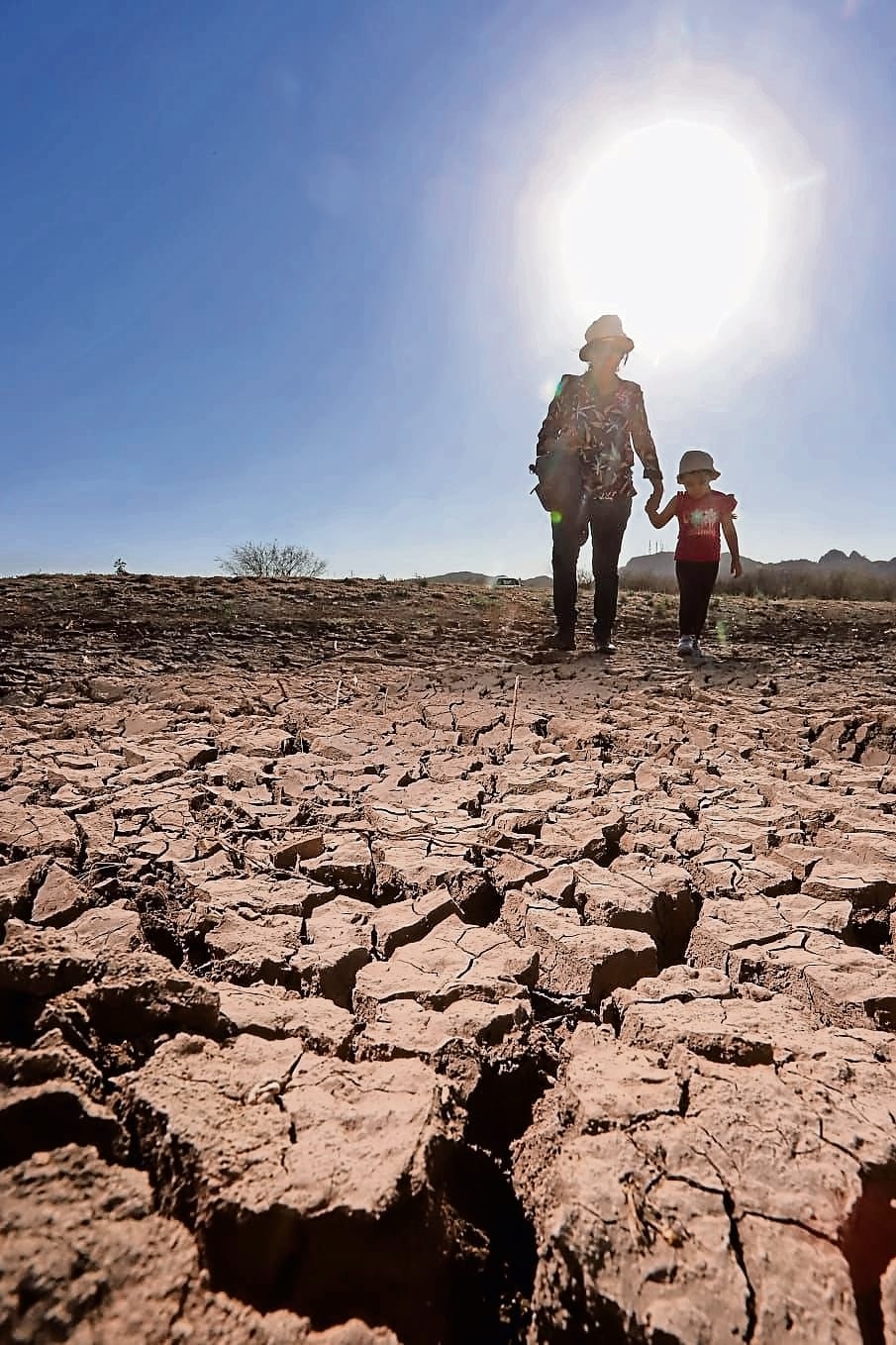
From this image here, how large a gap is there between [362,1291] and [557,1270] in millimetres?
186

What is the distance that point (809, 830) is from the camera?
1617mm

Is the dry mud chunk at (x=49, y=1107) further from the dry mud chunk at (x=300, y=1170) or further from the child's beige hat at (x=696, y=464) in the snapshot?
the child's beige hat at (x=696, y=464)

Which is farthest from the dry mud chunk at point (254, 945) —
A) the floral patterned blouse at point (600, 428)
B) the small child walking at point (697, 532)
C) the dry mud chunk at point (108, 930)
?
the small child walking at point (697, 532)

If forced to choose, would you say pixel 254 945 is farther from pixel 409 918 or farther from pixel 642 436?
pixel 642 436

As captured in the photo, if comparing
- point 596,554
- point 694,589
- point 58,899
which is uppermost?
point 596,554

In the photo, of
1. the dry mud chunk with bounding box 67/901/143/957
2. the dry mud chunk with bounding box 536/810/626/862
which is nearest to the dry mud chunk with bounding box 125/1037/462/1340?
the dry mud chunk with bounding box 67/901/143/957

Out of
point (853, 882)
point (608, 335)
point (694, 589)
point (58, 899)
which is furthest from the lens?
point (694, 589)

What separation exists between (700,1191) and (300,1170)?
1.39 feet

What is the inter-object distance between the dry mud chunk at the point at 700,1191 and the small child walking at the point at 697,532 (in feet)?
11.6

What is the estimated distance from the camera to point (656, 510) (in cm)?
425

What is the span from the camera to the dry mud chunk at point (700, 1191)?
585mm

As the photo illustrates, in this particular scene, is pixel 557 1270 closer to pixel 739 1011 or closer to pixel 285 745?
pixel 739 1011

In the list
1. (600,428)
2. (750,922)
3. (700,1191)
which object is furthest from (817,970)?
(600,428)

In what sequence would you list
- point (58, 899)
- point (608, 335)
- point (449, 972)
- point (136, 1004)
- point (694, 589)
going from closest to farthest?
point (136, 1004), point (449, 972), point (58, 899), point (608, 335), point (694, 589)
